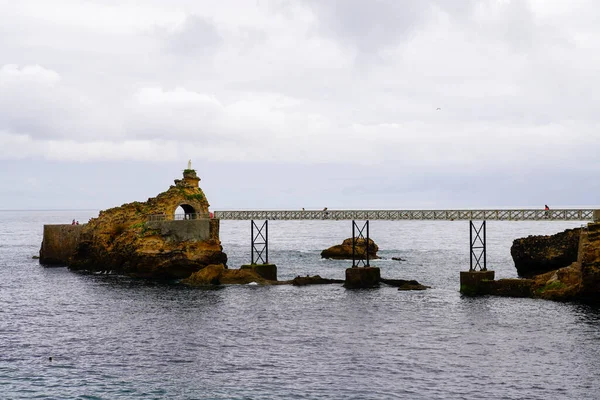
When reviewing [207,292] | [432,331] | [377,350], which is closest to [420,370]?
[377,350]

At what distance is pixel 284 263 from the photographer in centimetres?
9462

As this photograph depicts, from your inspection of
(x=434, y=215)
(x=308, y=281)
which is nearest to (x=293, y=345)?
(x=308, y=281)

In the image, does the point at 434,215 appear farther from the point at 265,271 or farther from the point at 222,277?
the point at 222,277

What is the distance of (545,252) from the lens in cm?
7056

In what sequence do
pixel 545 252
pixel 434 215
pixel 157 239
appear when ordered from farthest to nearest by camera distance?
pixel 157 239
pixel 545 252
pixel 434 215

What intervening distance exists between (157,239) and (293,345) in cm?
3951

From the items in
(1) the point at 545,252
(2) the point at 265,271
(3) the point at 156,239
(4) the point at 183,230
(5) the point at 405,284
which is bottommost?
(5) the point at 405,284

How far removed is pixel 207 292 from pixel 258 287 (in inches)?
229

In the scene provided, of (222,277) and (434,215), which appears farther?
(434,215)

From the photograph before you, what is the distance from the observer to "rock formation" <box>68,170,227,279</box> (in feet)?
238

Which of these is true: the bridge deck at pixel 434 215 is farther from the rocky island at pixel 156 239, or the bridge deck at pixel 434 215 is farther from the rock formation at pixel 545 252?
the rocky island at pixel 156 239

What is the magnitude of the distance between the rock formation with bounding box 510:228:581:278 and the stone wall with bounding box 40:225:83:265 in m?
63.9

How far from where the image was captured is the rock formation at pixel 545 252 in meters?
67.5

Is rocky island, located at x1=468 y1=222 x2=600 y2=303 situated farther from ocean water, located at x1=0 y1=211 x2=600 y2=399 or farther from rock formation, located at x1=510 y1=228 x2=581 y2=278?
ocean water, located at x1=0 y1=211 x2=600 y2=399
